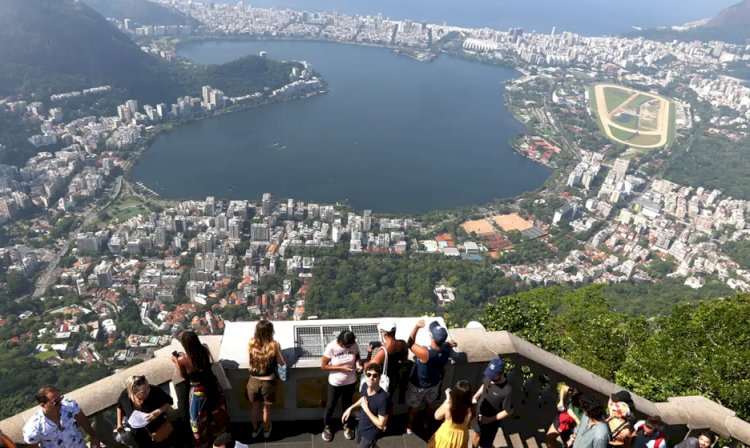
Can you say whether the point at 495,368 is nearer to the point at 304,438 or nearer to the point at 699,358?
the point at 304,438

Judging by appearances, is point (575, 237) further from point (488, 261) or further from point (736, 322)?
point (736, 322)

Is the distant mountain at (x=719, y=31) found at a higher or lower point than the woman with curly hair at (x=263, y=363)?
higher

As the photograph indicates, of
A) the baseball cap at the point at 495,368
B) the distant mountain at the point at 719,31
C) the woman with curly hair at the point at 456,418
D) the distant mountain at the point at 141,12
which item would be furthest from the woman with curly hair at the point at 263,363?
the distant mountain at the point at 719,31

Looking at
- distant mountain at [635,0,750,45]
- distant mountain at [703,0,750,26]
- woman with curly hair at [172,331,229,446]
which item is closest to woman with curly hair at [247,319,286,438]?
woman with curly hair at [172,331,229,446]

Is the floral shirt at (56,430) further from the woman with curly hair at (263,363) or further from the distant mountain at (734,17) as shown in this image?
the distant mountain at (734,17)

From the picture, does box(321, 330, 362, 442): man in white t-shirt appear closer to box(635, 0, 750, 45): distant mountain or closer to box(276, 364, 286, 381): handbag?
box(276, 364, 286, 381): handbag

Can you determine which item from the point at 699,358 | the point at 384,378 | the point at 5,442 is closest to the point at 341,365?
the point at 384,378
